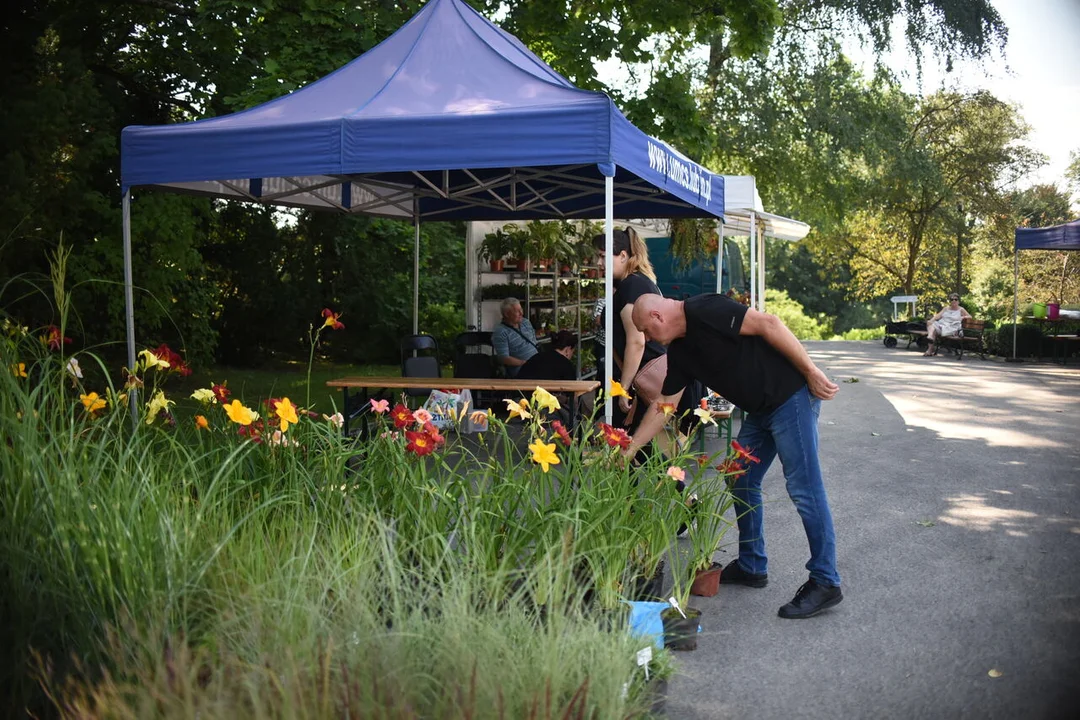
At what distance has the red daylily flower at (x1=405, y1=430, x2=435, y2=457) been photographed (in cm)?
389

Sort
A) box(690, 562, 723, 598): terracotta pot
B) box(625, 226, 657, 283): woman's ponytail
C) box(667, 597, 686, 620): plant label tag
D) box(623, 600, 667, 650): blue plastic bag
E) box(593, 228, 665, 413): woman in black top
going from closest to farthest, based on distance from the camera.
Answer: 1. box(623, 600, 667, 650): blue plastic bag
2. box(667, 597, 686, 620): plant label tag
3. box(690, 562, 723, 598): terracotta pot
4. box(593, 228, 665, 413): woman in black top
5. box(625, 226, 657, 283): woman's ponytail

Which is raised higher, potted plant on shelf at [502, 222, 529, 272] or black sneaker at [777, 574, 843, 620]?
potted plant on shelf at [502, 222, 529, 272]

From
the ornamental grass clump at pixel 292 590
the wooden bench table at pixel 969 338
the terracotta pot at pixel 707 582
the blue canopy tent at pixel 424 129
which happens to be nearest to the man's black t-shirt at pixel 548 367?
the blue canopy tent at pixel 424 129

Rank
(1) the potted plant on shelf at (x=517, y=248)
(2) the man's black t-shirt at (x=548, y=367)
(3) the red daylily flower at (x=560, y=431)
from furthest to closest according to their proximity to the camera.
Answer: (1) the potted plant on shelf at (x=517, y=248)
(2) the man's black t-shirt at (x=548, y=367)
(3) the red daylily flower at (x=560, y=431)

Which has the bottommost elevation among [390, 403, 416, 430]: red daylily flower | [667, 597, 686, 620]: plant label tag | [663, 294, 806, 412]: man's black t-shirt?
[667, 597, 686, 620]: plant label tag

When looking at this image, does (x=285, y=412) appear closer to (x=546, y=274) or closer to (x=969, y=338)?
(x=546, y=274)

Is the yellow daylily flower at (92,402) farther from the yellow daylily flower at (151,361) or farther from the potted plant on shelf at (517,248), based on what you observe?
the potted plant on shelf at (517,248)

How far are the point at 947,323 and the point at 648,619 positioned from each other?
21.8 m

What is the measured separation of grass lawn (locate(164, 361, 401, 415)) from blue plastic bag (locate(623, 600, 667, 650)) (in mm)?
9363

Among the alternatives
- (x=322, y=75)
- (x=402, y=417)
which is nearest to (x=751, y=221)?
(x=322, y=75)

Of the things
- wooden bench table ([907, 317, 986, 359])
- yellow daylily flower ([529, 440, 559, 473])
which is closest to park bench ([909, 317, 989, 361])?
wooden bench table ([907, 317, 986, 359])

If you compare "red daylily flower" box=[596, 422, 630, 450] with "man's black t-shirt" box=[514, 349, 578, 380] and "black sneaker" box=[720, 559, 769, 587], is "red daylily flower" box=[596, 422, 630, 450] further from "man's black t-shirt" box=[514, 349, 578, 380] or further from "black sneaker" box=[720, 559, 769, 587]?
"man's black t-shirt" box=[514, 349, 578, 380]

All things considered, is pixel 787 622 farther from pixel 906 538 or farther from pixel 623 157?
pixel 623 157

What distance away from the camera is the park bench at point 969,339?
22.3 metres
